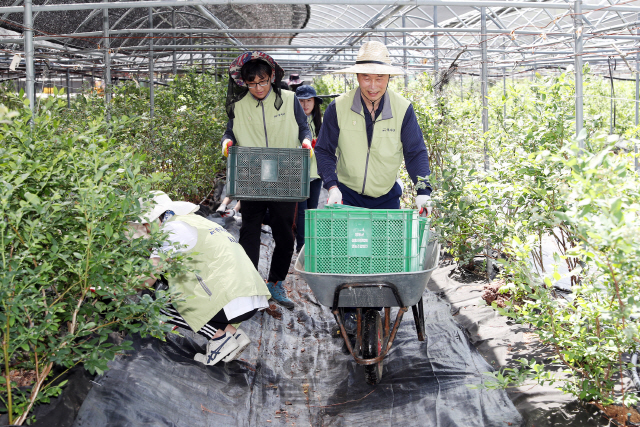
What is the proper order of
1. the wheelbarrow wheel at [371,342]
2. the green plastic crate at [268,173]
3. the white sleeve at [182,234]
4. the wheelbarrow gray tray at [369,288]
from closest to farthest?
the wheelbarrow gray tray at [369,288] → the white sleeve at [182,234] → the wheelbarrow wheel at [371,342] → the green plastic crate at [268,173]

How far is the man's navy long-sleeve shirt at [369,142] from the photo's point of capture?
374 centimetres

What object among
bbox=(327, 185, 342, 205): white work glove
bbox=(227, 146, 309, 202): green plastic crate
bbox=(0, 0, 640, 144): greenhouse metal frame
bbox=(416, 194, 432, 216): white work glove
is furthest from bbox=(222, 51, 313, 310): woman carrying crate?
bbox=(416, 194, 432, 216): white work glove

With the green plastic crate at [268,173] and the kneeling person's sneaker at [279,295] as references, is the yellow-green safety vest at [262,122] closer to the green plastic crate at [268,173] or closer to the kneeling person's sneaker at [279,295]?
the green plastic crate at [268,173]

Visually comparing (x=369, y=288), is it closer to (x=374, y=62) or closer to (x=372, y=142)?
(x=372, y=142)

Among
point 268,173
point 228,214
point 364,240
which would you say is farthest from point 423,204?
point 228,214

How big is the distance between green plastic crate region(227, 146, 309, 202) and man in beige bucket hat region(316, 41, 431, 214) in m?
0.44

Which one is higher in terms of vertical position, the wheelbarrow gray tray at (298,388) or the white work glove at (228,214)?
the white work glove at (228,214)

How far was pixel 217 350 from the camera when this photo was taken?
11.4 ft

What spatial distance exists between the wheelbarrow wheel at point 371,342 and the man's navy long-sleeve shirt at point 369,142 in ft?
2.82

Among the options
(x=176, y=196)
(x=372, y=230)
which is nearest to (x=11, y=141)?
(x=372, y=230)

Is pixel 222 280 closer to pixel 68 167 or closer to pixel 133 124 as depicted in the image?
pixel 68 167

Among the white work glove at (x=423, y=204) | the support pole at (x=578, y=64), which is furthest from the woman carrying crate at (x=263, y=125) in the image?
the support pole at (x=578, y=64)

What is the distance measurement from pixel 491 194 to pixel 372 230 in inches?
45.7

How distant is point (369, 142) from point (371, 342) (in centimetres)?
125
